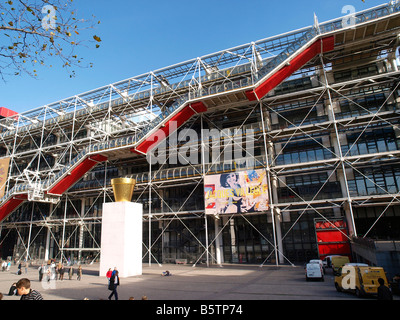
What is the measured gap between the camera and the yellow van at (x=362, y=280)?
10.0 metres

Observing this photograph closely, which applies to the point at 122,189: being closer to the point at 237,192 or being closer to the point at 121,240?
the point at 121,240

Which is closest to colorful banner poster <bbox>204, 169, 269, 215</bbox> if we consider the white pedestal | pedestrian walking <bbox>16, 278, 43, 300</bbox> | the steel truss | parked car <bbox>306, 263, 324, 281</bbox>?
the steel truss

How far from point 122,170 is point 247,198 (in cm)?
1496

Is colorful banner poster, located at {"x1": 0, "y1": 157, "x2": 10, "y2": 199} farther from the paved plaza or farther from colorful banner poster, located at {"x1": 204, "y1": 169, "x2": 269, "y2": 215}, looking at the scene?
colorful banner poster, located at {"x1": 204, "y1": 169, "x2": 269, "y2": 215}

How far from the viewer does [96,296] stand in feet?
37.3

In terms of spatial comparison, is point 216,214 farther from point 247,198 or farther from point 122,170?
point 122,170

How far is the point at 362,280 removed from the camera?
33.4 feet

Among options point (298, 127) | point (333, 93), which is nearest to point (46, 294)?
point (298, 127)

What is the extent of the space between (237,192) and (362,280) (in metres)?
11.9

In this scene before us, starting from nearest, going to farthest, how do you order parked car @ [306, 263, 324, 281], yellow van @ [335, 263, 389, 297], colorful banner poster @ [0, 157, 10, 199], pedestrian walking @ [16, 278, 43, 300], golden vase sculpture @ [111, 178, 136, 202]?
pedestrian walking @ [16, 278, 43, 300] → yellow van @ [335, 263, 389, 297] → parked car @ [306, 263, 324, 281] → golden vase sculpture @ [111, 178, 136, 202] → colorful banner poster @ [0, 157, 10, 199]

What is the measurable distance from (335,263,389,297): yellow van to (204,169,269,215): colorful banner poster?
9.60 metres

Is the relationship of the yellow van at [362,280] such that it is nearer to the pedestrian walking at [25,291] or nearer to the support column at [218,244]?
the pedestrian walking at [25,291]

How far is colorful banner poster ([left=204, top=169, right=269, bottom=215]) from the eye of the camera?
20.9 m

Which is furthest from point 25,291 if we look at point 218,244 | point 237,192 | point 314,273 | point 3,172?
point 3,172
